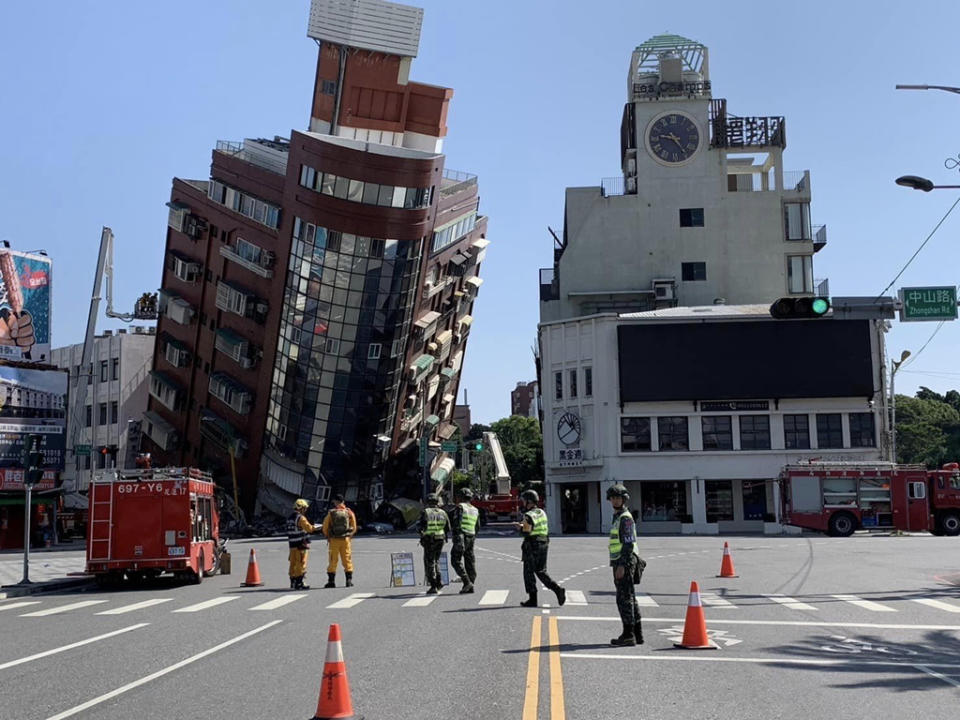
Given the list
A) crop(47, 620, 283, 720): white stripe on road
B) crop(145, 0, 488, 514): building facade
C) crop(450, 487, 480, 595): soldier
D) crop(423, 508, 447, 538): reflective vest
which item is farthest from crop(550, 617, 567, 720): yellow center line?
crop(145, 0, 488, 514): building facade

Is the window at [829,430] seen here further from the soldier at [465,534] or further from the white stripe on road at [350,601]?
the white stripe on road at [350,601]

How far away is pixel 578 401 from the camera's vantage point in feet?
196

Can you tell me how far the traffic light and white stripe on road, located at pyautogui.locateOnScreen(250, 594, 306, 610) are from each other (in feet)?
33.5

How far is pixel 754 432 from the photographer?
57531 millimetres

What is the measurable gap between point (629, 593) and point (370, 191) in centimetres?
4829

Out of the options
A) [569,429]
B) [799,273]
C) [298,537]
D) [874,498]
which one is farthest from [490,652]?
[799,273]

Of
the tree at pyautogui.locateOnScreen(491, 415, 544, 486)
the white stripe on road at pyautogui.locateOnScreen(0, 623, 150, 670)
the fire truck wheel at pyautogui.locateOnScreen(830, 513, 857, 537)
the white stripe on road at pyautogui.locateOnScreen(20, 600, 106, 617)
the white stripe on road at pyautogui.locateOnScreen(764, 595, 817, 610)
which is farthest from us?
the tree at pyautogui.locateOnScreen(491, 415, 544, 486)

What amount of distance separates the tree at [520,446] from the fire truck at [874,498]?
6465cm

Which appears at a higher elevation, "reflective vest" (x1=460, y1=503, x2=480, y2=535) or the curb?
"reflective vest" (x1=460, y1=503, x2=480, y2=535)

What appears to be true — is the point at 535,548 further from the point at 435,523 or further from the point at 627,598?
the point at 435,523

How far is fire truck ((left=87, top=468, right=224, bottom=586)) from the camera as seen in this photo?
23219 millimetres

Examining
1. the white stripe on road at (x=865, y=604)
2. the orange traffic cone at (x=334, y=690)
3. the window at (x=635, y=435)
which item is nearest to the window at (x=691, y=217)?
the window at (x=635, y=435)

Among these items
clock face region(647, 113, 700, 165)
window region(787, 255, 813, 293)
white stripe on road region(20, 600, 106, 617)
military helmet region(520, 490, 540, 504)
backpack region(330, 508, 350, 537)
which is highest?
clock face region(647, 113, 700, 165)

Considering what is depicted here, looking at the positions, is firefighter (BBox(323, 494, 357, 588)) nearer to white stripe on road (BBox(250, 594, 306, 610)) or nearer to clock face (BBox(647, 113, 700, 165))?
white stripe on road (BBox(250, 594, 306, 610))
